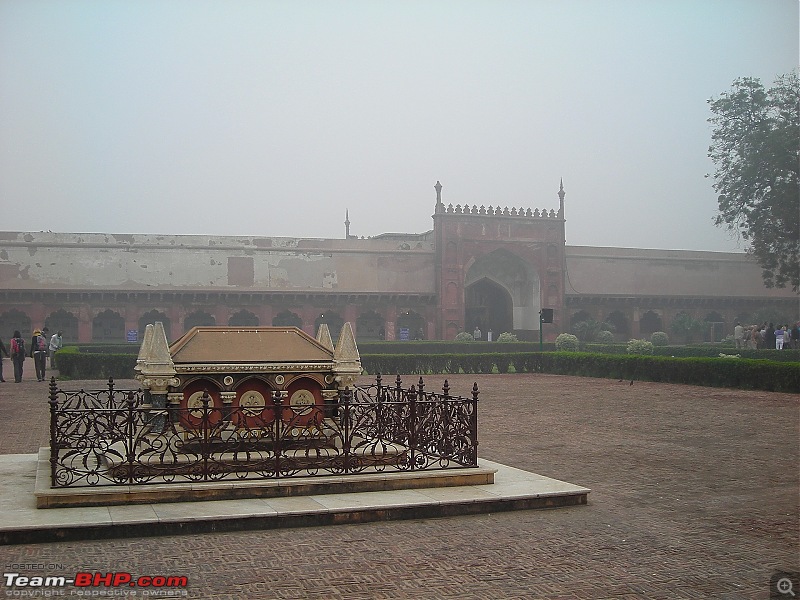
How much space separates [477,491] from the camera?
23.5 feet

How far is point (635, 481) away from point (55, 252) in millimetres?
→ 34284

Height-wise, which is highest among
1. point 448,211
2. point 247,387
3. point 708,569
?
point 448,211

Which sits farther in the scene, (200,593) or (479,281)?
(479,281)

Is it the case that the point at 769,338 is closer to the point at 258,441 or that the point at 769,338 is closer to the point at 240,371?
the point at 240,371

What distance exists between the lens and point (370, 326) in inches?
1628

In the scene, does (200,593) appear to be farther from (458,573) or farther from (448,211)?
(448,211)

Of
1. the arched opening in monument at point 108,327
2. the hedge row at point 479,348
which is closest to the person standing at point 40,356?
the hedge row at point 479,348

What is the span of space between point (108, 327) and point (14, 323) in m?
3.79

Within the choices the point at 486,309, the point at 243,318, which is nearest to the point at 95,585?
the point at 243,318

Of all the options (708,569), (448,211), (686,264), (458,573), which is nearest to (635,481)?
(708,569)

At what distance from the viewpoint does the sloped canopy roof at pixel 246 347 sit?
791 centimetres

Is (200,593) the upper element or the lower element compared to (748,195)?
lower
